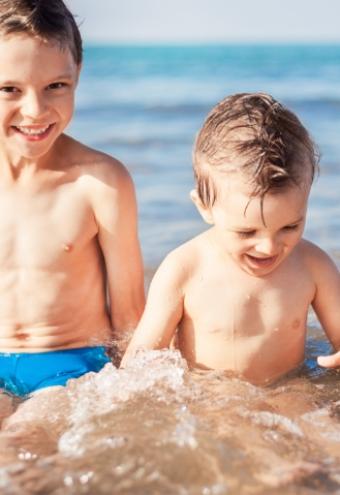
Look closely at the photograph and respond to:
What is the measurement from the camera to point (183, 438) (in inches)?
107

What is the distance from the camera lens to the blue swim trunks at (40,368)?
3.42 metres

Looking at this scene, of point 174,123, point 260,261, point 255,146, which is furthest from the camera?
point 174,123

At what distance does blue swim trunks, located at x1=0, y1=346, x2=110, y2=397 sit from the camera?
342 cm

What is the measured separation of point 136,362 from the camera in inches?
127

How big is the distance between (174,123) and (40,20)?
23.2ft

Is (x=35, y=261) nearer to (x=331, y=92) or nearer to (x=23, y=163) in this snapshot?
(x=23, y=163)

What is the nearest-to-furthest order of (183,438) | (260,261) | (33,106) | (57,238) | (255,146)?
1. (183,438)
2. (255,146)
3. (260,261)
4. (33,106)
5. (57,238)

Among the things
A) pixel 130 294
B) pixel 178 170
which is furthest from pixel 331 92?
pixel 130 294

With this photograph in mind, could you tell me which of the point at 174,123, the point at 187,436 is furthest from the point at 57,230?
the point at 174,123

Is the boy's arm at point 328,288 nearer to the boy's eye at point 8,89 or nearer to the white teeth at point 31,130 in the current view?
the white teeth at point 31,130

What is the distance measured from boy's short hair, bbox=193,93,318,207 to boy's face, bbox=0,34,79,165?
562mm

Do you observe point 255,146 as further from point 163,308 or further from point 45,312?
point 45,312

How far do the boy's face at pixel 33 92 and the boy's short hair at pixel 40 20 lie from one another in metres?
0.03

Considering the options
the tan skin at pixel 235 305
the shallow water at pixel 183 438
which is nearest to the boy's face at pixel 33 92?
the tan skin at pixel 235 305
